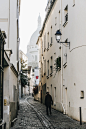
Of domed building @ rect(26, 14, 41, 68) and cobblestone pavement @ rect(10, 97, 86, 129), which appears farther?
domed building @ rect(26, 14, 41, 68)

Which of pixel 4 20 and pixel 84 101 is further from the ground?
pixel 4 20

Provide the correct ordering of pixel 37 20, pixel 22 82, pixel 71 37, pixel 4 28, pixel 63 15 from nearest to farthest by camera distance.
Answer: pixel 4 28
pixel 71 37
pixel 63 15
pixel 22 82
pixel 37 20

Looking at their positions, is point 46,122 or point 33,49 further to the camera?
point 33,49

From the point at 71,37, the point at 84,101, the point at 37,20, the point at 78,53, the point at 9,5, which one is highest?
the point at 37,20

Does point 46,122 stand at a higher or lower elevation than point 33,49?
lower

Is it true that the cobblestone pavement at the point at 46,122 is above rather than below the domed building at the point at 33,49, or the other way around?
below

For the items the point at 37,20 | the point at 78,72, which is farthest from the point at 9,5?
the point at 37,20

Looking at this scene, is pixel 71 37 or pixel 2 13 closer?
pixel 2 13

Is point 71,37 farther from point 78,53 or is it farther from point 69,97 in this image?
point 69,97

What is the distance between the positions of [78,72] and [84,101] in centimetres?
160

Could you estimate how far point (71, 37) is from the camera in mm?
15719

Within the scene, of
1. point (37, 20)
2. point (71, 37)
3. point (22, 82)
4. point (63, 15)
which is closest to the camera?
point (71, 37)

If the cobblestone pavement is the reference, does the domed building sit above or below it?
above

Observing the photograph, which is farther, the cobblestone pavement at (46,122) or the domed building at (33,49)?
the domed building at (33,49)
